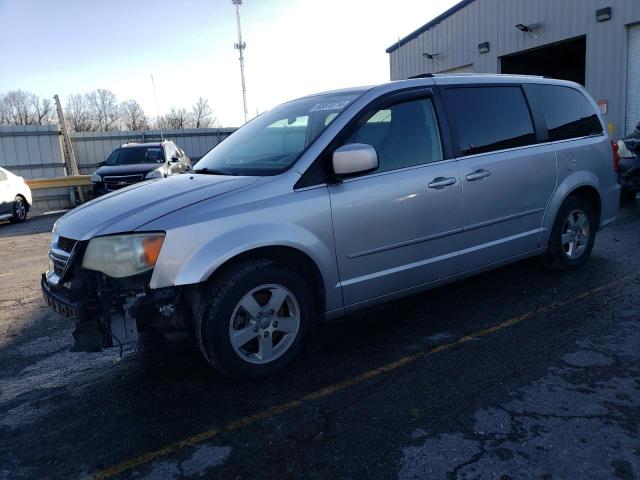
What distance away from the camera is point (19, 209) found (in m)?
13.2

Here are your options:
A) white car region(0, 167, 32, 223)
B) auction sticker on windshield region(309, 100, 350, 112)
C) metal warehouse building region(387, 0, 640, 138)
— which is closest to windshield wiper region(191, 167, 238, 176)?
auction sticker on windshield region(309, 100, 350, 112)

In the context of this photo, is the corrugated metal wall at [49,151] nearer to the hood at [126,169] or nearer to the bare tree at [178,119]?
the hood at [126,169]

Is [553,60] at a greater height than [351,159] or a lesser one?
greater

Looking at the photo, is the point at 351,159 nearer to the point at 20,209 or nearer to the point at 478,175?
the point at 478,175

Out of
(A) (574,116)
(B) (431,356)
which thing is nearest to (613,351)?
(B) (431,356)

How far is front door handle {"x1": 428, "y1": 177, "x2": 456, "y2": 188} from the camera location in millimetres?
4004

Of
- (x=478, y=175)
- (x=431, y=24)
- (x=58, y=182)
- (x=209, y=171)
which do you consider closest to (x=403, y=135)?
(x=478, y=175)

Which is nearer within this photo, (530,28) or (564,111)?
(564,111)

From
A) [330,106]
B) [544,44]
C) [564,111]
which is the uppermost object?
[544,44]

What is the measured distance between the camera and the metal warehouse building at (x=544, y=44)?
44.3 feet

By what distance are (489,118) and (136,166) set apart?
10.7m

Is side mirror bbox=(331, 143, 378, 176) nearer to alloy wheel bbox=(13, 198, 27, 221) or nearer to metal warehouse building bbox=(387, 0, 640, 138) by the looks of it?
alloy wheel bbox=(13, 198, 27, 221)

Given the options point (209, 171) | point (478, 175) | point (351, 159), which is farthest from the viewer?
point (478, 175)

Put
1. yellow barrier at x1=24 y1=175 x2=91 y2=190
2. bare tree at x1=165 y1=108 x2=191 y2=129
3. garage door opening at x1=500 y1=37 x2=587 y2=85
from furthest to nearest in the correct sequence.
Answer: bare tree at x1=165 y1=108 x2=191 y2=129, garage door opening at x1=500 y1=37 x2=587 y2=85, yellow barrier at x1=24 y1=175 x2=91 y2=190
